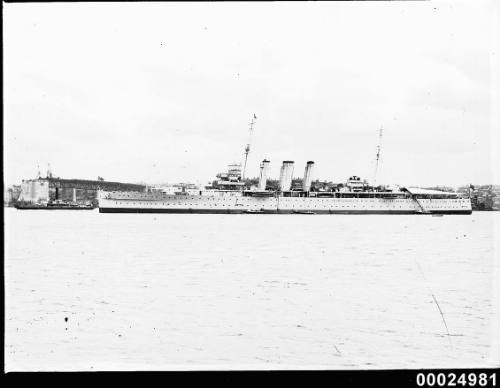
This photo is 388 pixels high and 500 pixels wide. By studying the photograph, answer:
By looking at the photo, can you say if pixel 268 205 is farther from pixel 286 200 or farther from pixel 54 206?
pixel 54 206

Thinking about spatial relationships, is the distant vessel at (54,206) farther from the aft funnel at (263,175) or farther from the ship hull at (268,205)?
the aft funnel at (263,175)

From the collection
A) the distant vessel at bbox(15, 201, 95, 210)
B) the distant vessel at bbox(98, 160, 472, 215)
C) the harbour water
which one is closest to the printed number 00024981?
the harbour water

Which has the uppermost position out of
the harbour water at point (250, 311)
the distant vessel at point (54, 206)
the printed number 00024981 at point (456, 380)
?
the printed number 00024981 at point (456, 380)

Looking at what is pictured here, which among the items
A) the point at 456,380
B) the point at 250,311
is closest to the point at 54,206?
the point at 250,311

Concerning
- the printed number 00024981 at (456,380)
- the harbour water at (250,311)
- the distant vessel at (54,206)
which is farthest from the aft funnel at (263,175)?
the printed number 00024981 at (456,380)

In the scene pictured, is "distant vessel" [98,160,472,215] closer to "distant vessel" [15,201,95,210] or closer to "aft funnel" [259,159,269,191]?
"aft funnel" [259,159,269,191]

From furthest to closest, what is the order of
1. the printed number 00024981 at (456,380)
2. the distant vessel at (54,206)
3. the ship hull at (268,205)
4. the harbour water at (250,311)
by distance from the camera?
the distant vessel at (54,206), the ship hull at (268,205), the harbour water at (250,311), the printed number 00024981 at (456,380)
